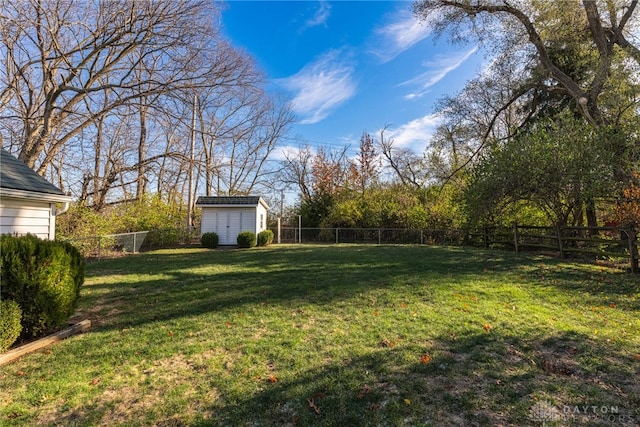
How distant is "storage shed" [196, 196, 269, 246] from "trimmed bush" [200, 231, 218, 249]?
0.81m

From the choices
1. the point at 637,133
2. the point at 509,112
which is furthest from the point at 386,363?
the point at 509,112

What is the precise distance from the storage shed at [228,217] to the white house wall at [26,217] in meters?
10.3

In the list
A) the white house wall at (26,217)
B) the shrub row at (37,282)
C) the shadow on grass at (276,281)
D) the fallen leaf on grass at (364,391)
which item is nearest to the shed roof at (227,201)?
the shadow on grass at (276,281)

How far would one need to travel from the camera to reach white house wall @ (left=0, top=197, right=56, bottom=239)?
20.4 ft

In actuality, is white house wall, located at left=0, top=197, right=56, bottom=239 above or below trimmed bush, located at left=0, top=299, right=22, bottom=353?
above

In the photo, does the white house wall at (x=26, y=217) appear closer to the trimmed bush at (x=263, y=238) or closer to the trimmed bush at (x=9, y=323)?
the trimmed bush at (x=9, y=323)

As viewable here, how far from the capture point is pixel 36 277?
3896mm

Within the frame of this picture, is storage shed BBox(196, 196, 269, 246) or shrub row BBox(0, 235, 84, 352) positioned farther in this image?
storage shed BBox(196, 196, 269, 246)

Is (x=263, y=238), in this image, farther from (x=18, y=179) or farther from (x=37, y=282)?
(x=37, y=282)

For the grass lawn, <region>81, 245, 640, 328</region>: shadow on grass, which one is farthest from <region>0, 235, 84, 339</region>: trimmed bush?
<region>81, 245, 640, 328</region>: shadow on grass

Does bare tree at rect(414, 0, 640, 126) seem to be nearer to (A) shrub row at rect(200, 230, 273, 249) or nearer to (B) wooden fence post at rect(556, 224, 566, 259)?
(B) wooden fence post at rect(556, 224, 566, 259)

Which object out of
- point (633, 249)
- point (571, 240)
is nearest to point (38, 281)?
point (633, 249)

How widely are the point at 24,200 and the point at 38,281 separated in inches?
155

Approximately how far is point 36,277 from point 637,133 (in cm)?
1352
